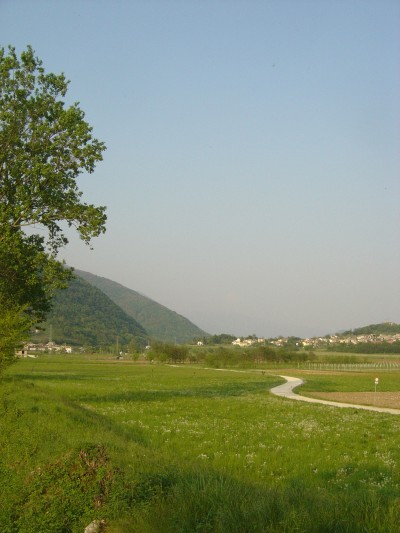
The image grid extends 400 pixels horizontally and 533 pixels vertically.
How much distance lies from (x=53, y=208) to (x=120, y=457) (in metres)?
19.1

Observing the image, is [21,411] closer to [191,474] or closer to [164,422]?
[164,422]

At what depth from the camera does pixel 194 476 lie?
27.2ft

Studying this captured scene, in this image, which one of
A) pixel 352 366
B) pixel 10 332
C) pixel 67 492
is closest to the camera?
pixel 67 492

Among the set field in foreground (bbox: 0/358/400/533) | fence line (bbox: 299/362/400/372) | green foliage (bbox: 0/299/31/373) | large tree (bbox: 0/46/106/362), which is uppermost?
large tree (bbox: 0/46/106/362)

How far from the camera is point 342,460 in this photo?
1434 centimetres

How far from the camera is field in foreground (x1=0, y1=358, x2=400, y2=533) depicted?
21.0 feet

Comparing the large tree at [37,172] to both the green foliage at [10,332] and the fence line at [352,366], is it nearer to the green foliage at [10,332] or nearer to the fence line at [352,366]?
the green foliage at [10,332]

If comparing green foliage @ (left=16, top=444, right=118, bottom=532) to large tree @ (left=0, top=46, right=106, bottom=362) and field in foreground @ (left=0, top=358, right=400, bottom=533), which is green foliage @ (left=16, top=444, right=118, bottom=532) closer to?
field in foreground @ (left=0, top=358, right=400, bottom=533)

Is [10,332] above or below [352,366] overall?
above

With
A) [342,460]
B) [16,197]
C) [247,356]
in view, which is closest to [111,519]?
[342,460]

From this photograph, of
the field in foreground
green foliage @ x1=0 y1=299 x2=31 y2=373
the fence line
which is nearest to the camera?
the field in foreground

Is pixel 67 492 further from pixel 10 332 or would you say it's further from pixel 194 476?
pixel 10 332

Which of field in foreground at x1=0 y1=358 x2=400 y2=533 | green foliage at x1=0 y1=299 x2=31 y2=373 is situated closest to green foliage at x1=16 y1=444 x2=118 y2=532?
field in foreground at x1=0 y1=358 x2=400 y2=533

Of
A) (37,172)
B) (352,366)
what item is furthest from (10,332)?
(352,366)
